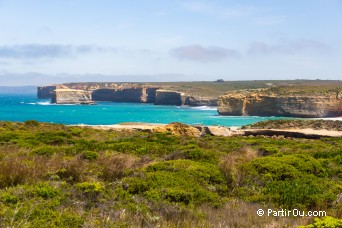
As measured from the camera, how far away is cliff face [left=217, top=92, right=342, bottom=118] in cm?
9444

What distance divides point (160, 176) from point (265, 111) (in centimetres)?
9837

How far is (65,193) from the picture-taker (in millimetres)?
6352

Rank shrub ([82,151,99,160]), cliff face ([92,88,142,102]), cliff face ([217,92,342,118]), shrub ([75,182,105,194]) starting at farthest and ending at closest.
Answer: cliff face ([92,88,142,102]) → cliff face ([217,92,342,118]) → shrub ([82,151,99,160]) → shrub ([75,182,105,194])

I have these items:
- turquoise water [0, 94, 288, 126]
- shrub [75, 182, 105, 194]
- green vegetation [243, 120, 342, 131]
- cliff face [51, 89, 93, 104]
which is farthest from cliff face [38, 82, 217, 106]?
shrub [75, 182, 105, 194]

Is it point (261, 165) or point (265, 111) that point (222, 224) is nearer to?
point (261, 165)

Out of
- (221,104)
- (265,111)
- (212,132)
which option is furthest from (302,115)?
(212,132)

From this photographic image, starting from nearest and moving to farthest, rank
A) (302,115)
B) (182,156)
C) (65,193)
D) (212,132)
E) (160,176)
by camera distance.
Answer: (65,193) < (160,176) < (182,156) < (212,132) < (302,115)

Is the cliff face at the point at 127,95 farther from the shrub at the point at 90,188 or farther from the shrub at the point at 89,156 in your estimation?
the shrub at the point at 90,188

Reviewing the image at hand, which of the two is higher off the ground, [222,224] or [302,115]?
[222,224]

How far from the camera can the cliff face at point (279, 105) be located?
310ft

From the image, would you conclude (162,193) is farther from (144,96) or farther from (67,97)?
(67,97)

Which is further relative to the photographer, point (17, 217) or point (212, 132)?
point (212, 132)

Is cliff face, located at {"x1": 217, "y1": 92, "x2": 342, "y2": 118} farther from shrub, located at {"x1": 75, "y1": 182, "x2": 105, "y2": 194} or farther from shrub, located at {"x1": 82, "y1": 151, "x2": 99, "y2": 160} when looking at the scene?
shrub, located at {"x1": 75, "y1": 182, "x2": 105, "y2": 194}

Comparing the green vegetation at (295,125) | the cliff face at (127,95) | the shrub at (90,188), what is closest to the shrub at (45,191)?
the shrub at (90,188)
